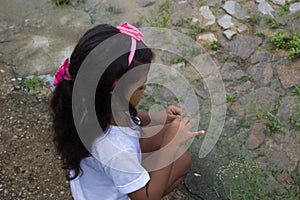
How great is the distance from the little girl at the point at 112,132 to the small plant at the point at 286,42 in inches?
50.8

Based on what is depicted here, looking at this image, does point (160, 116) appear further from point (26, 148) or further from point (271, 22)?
point (271, 22)

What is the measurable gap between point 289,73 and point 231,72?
0.38 m

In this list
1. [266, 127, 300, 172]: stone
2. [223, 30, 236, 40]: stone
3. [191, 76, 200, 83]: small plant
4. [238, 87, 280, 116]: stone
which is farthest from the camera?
[223, 30, 236, 40]: stone

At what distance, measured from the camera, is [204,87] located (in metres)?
3.07

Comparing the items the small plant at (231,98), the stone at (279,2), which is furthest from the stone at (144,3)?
the small plant at (231,98)

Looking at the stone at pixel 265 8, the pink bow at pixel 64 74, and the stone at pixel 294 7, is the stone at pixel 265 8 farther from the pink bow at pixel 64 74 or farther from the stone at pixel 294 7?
the pink bow at pixel 64 74

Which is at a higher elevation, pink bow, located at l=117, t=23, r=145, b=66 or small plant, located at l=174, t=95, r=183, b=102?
pink bow, located at l=117, t=23, r=145, b=66

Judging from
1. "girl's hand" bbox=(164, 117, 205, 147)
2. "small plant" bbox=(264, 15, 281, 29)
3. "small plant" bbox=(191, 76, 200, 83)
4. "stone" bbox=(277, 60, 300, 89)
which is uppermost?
"girl's hand" bbox=(164, 117, 205, 147)

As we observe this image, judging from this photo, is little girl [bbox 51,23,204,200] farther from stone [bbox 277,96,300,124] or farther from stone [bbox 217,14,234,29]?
stone [bbox 217,14,234,29]

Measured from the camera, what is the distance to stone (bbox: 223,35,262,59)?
322 centimetres

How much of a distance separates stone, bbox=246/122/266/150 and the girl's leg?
49cm

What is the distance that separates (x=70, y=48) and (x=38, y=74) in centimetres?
33

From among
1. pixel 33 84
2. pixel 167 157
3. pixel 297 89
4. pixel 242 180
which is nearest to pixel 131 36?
pixel 167 157

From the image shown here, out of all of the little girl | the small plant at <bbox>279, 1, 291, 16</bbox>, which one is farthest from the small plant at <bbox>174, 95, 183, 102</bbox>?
the small plant at <bbox>279, 1, 291, 16</bbox>
